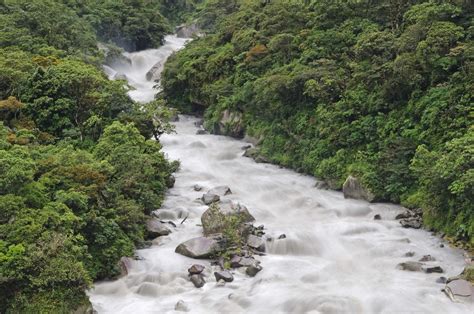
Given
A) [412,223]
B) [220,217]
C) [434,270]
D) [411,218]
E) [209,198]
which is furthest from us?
[209,198]

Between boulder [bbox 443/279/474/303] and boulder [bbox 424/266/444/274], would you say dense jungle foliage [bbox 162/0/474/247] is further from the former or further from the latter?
boulder [bbox 443/279/474/303]

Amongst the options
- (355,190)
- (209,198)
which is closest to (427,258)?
(355,190)

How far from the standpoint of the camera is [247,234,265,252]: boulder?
57.5ft

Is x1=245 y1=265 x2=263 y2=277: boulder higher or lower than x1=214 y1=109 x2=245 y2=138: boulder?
below

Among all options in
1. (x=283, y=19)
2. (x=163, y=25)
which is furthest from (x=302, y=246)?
(x=163, y=25)

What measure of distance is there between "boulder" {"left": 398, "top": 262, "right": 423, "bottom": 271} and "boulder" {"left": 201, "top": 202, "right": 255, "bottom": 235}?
565cm

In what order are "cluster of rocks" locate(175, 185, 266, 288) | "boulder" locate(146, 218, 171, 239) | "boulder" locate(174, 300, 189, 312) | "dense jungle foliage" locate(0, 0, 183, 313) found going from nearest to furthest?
1. "dense jungle foliage" locate(0, 0, 183, 313)
2. "boulder" locate(174, 300, 189, 312)
3. "cluster of rocks" locate(175, 185, 266, 288)
4. "boulder" locate(146, 218, 171, 239)

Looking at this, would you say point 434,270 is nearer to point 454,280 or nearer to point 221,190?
point 454,280

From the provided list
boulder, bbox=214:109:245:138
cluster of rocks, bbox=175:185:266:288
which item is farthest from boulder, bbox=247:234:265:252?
boulder, bbox=214:109:245:138

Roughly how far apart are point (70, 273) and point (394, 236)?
11.3 metres

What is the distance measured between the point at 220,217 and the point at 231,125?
48.2 feet

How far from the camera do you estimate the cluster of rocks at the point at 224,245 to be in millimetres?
15758

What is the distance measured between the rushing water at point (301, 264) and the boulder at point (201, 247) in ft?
0.84

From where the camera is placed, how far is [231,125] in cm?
3209
